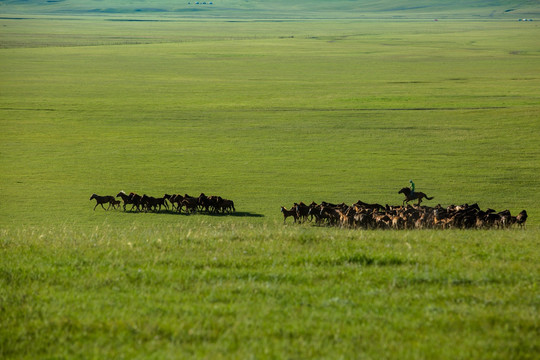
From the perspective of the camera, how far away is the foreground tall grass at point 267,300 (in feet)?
25.1

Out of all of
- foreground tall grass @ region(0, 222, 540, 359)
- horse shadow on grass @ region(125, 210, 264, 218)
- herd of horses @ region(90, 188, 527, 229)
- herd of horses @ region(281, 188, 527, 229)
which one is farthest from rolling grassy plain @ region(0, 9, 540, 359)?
herd of horses @ region(281, 188, 527, 229)

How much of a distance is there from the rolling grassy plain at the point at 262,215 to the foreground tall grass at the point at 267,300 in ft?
0.12

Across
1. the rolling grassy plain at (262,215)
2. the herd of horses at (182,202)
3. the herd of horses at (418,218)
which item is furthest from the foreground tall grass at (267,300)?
the herd of horses at (182,202)

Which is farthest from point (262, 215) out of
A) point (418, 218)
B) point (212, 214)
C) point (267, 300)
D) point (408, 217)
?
point (267, 300)

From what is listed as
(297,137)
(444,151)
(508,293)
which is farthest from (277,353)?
(297,137)

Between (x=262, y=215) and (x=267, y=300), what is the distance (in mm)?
16419

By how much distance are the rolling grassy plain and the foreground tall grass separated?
4 cm

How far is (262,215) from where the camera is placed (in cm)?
2561

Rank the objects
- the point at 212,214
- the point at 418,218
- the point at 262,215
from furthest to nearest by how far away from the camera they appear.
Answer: the point at 212,214
the point at 262,215
the point at 418,218

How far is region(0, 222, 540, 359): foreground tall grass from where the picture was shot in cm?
765

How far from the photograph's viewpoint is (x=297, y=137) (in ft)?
147

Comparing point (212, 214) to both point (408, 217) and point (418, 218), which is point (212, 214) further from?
point (418, 218)

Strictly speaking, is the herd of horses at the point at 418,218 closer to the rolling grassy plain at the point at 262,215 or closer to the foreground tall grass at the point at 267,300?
the rolling grassy plain at the point at 262,215

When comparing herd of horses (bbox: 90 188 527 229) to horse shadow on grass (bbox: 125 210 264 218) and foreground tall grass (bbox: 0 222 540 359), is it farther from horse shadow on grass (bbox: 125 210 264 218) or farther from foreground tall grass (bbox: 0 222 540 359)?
foreground tall grass (bbox: 0 222 540 359)
